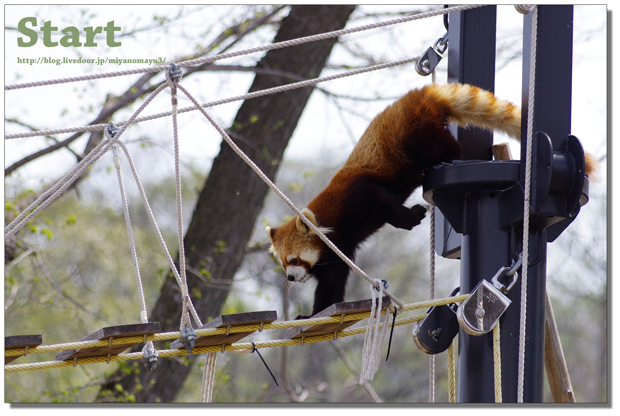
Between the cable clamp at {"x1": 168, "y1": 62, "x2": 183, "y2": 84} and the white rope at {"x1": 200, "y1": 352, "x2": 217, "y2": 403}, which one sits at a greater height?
the cable clamp at {"x1": 168, "y1": 62, "x2": 183, "y2": 84}

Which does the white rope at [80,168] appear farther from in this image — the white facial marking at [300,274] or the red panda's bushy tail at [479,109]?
the white facial marking at [300,274]

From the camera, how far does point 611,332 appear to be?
2.40m

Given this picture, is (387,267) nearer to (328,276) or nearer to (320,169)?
(320,169)

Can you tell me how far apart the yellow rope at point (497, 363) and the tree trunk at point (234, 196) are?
9.48ft

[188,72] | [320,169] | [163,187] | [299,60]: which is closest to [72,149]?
[188,72]

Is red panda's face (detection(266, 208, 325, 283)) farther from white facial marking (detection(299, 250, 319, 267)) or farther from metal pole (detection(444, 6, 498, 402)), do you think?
metal pole (detection(444, 6, 498, 402))

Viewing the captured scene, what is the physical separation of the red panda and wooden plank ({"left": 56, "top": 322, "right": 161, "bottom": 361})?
1.07m

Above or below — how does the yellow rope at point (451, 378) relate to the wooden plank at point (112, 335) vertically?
below

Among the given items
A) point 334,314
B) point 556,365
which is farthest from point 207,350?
point 556,365

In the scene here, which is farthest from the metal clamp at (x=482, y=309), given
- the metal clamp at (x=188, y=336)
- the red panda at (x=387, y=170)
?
the metal clamp at (x=188, y=336)

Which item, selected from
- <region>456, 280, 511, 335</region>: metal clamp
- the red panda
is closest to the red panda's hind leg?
the red panda

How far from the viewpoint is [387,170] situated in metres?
2.98

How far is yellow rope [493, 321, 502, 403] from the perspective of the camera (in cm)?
197

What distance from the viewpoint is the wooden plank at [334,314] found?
2.12 metres
